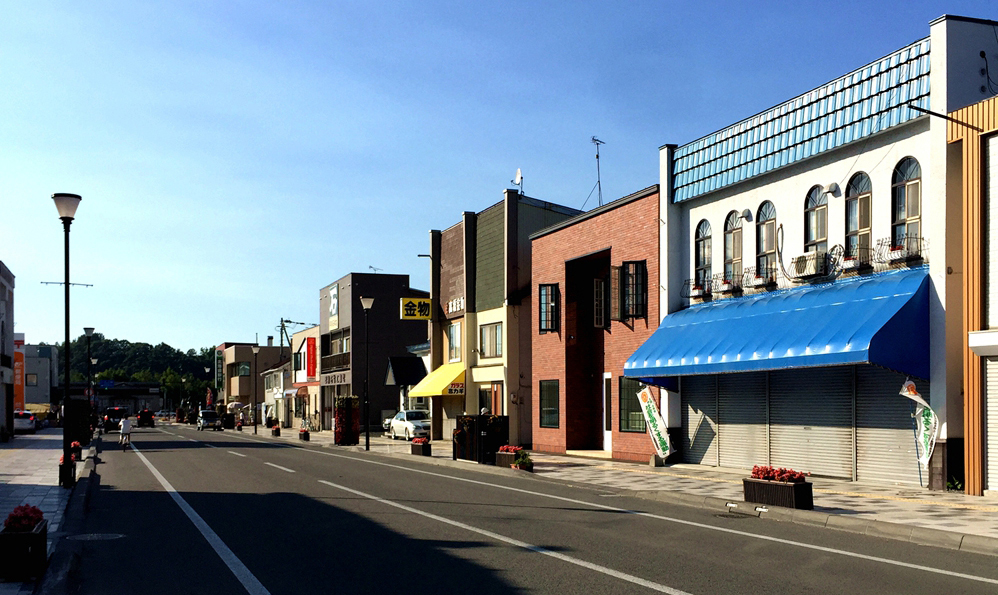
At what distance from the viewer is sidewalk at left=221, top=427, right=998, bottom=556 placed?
13.0 meters

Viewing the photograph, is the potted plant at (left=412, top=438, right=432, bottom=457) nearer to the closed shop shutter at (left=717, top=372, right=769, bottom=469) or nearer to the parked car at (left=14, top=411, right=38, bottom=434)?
the closed shop shutter at (left=717, top=372, right=769, bottom=469)

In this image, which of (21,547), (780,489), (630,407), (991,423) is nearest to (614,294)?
(630,407)

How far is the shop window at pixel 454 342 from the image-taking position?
4562 centimetres

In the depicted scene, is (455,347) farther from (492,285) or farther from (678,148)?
(678,148)

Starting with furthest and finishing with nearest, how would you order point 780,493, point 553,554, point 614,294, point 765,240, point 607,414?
1. point 607,414
2. point 614,294
3. point 765,240
4. point 780,493
5. point 553,554

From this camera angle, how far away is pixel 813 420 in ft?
73.0

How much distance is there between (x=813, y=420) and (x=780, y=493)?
679 cm

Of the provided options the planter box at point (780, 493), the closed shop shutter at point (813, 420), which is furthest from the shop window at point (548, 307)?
the planter box at point (780, 493)

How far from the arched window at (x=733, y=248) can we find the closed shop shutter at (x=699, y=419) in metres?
2.91

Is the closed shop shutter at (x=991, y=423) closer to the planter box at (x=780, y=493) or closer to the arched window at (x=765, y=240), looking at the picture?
the planter box at (x=780, y=493)

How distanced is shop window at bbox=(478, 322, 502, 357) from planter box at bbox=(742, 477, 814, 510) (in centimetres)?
2445

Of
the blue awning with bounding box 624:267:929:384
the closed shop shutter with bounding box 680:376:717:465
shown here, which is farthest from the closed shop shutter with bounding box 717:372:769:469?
the blue awning with bounding box 624:267:929:384

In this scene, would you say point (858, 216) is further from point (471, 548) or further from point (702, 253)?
point (471, 548)

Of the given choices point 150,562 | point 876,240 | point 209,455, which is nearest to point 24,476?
point 209,455
